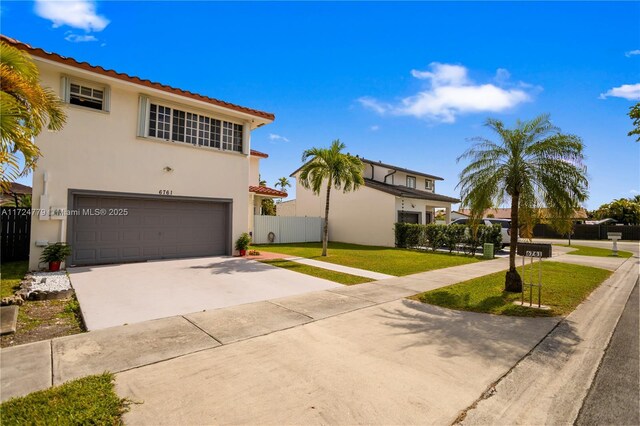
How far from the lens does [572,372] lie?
4.06 metres

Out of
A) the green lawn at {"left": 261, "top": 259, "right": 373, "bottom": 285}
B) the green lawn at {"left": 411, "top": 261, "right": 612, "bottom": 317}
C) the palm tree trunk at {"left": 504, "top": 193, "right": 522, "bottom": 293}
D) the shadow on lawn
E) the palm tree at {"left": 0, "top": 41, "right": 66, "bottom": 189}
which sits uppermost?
the palm tree at {"left": 0, "top": 41, "right": 66, "bottom": 189}

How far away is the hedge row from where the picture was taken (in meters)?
18.0

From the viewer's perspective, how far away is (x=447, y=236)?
18.6 metres

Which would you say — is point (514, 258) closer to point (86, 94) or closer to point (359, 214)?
point (86, 94)

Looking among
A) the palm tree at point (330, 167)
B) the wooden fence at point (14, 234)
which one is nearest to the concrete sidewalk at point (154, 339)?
the palm tree at point (330, 167)

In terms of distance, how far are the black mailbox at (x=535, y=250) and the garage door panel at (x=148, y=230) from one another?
37.3 ft

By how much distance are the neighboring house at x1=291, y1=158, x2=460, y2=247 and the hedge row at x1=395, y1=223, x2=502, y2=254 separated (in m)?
1.19

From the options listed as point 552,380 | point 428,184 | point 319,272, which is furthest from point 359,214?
point 552,380

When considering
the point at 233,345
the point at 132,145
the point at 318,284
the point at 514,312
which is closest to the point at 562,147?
the point at 514,312

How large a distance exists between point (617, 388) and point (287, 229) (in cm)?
2026

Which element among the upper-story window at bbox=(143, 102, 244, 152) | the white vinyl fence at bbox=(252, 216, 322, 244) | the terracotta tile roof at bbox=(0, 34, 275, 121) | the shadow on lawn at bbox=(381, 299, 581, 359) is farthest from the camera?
the white vinyl fence at bbox=(252, 216, 322, 244)

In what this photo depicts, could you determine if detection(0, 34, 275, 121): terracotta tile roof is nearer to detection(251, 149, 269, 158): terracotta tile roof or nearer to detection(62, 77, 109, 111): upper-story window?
detection(62, 77, 109, 111): upper-story window

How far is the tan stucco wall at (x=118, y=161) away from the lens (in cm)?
995

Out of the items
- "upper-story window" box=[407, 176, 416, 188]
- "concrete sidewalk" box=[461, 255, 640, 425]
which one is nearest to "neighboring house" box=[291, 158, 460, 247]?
"upper-story window" box=[407, 176, 416, 188]
